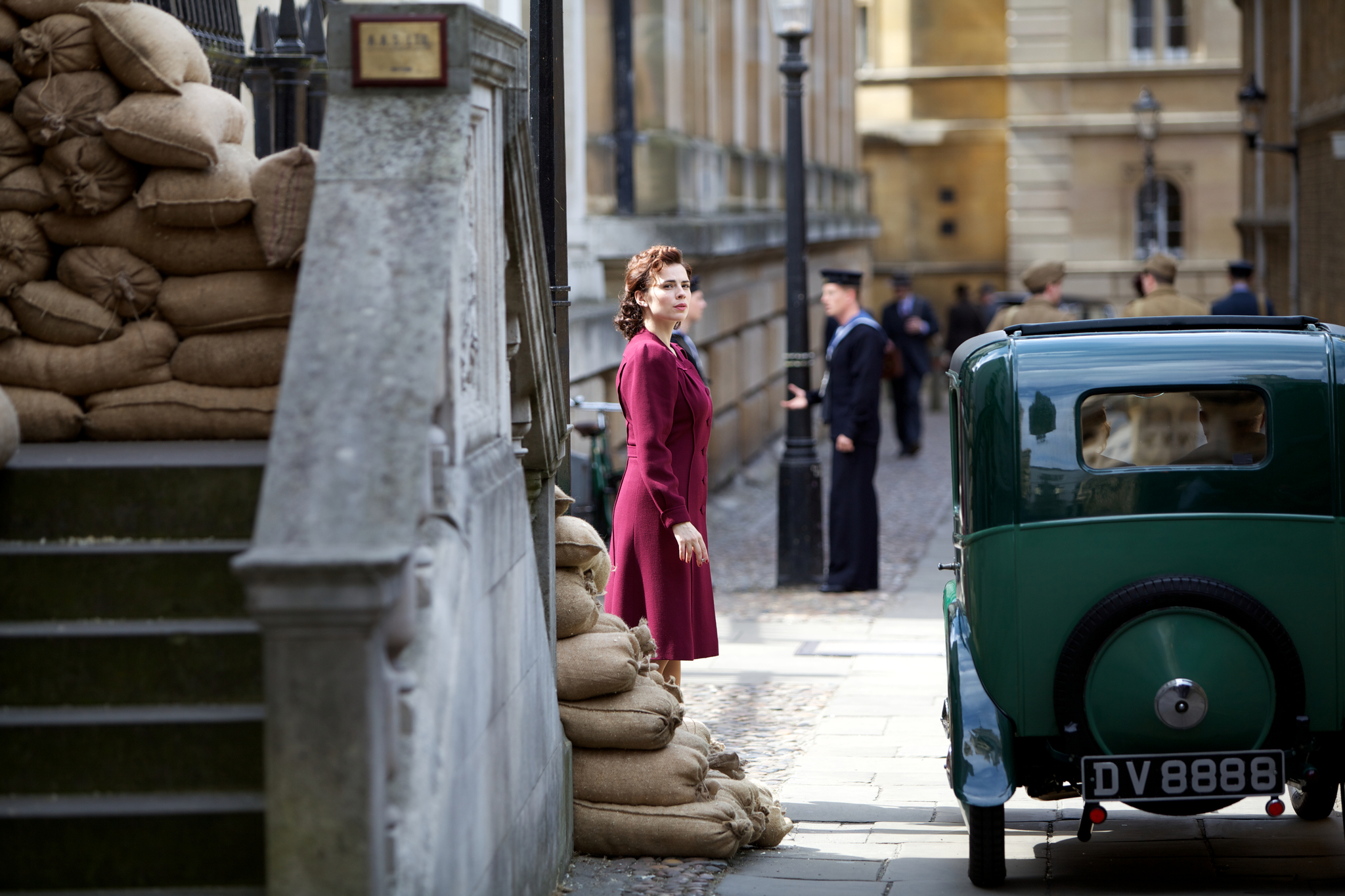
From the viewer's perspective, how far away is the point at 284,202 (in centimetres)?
480

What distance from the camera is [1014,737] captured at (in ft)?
17.3

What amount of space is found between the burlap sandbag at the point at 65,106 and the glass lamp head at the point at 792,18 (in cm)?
799

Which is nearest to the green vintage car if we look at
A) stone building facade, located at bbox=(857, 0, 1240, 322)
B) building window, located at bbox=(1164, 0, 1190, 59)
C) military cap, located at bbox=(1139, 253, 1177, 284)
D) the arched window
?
military cap, located at bbox=(1139, 253, 1177, 284)

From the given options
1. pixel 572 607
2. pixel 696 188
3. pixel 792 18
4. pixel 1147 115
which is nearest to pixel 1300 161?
pixel 696 188

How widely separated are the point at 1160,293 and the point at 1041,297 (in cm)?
84

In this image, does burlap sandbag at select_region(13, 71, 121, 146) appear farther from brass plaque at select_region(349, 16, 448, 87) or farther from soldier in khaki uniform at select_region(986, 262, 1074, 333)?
soldier in khaki uniform at select_region(986, 262, 1074, 333)

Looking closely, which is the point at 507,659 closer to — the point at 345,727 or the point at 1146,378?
the point at 345,727

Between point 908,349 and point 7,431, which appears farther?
point 908,349

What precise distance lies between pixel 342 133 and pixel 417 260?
45 centimetres

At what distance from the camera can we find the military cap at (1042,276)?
13156mm

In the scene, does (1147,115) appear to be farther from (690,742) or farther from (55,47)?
(55,47)

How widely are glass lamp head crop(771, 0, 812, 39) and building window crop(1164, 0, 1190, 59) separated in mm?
31540

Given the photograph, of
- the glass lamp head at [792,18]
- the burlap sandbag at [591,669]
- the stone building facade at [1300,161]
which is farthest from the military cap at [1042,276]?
the burlap sandbag at [591,669]

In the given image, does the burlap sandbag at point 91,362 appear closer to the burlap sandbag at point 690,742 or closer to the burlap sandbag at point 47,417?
the burlap sandbag at point 47,417
